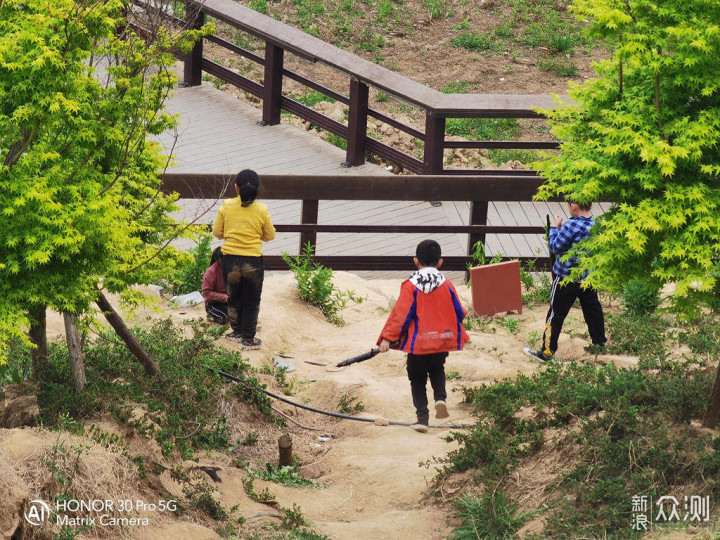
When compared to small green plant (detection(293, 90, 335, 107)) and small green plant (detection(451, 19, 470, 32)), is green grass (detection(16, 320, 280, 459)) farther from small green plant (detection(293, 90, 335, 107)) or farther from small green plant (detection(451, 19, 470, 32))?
small green plant (detection(451, 19, 470, 32))

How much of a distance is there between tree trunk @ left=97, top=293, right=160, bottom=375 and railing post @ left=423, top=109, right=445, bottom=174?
18.8 feet

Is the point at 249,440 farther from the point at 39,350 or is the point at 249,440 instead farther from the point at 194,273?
the point at 194,273

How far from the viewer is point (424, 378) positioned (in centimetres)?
735

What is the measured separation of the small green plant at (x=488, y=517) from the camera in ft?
18.7

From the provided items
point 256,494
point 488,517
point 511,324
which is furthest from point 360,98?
point 488,517

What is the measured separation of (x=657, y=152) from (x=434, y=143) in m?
6.66

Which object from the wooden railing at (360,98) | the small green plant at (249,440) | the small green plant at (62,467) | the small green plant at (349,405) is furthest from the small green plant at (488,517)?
the wooden railing at (360,98)

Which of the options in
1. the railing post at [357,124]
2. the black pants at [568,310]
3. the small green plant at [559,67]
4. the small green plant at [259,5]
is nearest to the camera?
the black pants at [568,310]

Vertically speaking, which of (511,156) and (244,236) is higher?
(244,236)

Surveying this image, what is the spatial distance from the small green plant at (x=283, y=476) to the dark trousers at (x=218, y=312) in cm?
235

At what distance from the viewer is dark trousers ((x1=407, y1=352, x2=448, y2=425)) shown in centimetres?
726

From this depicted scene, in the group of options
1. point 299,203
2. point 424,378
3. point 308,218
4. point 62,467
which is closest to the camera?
point 62,467

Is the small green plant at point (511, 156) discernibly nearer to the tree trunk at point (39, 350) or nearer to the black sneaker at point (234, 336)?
the black sneaker at point (234, 336)

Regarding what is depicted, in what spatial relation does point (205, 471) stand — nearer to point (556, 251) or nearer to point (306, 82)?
point (556, 251)
